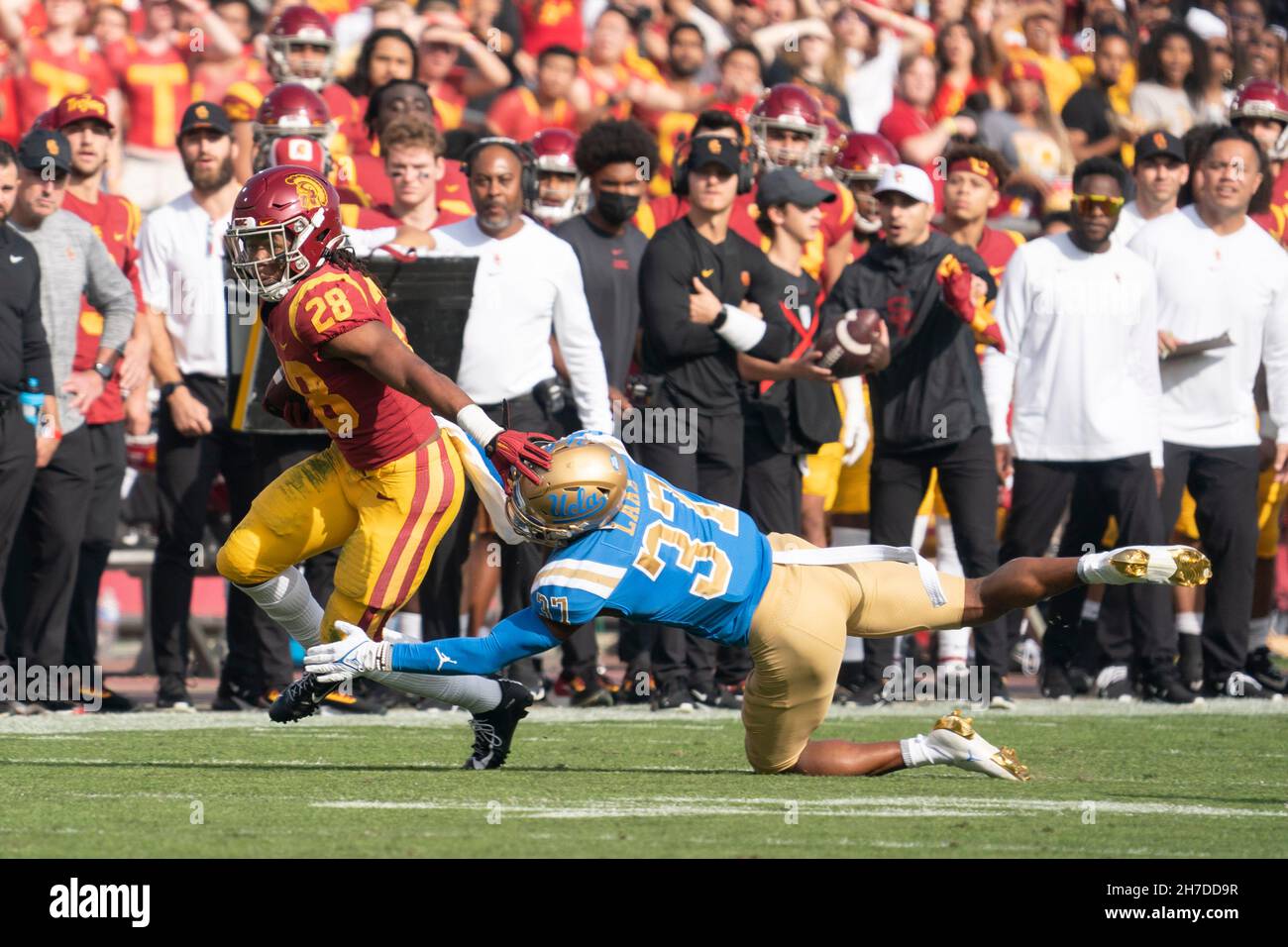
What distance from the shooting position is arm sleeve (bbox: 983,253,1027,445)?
10.5 meters

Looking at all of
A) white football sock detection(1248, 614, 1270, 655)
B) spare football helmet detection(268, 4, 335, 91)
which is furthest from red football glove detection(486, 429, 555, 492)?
white football sock detection(1248, 614, 1270, 655)

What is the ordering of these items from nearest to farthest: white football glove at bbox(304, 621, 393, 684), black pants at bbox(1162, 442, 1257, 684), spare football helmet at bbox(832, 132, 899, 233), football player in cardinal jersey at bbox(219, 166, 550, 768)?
1. white football glove at bbox(304, 621, 393, 684)
2. football player in cardinal jersey at bbox(219, 166, 550, 768)
3. black pants at bbox(1162, 442, 1257, 684)
4. spare football helmet at bbox(832, 132, 899, 233)

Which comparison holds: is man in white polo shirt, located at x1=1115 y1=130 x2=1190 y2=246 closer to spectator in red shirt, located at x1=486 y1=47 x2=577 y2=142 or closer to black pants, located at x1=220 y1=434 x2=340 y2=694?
spectator in red shirt, located at x1=486 y1=47 x2=577 y2=142

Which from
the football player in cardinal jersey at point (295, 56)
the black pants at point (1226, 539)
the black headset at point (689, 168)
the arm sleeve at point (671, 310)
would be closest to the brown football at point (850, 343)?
the arm sleeve at point (671, 310)

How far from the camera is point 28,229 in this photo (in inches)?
379

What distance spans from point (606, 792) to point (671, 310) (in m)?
3.55

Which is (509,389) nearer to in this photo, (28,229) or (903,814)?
(28,229)

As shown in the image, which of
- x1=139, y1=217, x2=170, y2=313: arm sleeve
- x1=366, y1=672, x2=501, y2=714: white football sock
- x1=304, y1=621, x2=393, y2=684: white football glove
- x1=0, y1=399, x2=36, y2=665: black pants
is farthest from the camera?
x1=139, y1=217, x2=170, y2=313: arm sleeve

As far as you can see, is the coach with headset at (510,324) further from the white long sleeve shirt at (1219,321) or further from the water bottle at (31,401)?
the white long sleeve shirt at (1219,321)

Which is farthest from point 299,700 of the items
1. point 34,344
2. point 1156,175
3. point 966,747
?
point 1156,175

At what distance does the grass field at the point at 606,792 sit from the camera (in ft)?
18.3

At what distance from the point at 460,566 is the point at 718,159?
2.11 metres

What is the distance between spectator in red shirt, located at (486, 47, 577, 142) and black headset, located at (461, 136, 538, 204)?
3.32m

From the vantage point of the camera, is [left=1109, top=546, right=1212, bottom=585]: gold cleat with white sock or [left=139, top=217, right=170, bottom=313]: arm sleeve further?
[left=139, top=217, right=170, bottom=313]: arm sleeve
